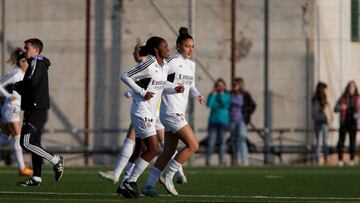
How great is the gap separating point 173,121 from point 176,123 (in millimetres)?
53

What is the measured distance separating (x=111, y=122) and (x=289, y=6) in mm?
5032

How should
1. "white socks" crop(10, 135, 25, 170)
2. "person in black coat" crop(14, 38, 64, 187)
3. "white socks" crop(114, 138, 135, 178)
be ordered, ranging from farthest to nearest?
"white socks" crop(10, 135, 25, 170) → "white socks" crop(114, 138, 135, 178) → "person in black coat" crop(14, 38, 64, 187)

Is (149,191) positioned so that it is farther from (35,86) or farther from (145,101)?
(35,86)

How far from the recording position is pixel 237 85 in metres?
27.3

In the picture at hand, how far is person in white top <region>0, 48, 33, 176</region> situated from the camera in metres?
20.0

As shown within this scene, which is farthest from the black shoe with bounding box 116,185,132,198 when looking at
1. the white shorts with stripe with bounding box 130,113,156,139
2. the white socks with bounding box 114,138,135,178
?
the white socks with bounding box 114,138,135,178

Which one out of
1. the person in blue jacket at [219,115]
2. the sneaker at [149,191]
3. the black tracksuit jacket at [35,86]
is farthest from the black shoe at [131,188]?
the person in blue jacket at [219,115]

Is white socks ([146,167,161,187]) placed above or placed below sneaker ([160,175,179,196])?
above

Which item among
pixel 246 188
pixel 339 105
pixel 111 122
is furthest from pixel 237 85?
pixel 246 188

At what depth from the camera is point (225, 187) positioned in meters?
17.1

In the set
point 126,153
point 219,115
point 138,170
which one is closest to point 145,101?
point 138,170

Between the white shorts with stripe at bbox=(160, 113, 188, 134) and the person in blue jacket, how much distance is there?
11.8 meters

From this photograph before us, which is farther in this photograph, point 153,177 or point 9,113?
point 9,113

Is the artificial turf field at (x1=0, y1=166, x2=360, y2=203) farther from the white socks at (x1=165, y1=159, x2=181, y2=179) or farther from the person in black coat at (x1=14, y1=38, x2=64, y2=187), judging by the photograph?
the person in black coat at (x1=14, y1=38, x2=64, y2=187)
